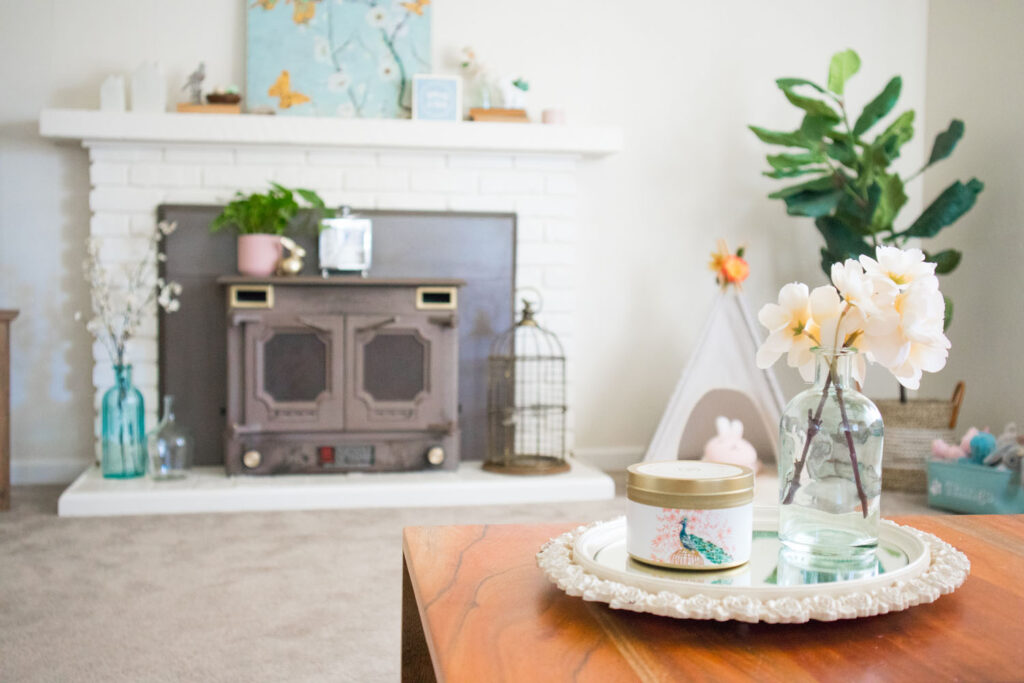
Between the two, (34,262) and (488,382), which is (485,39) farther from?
(34,262)

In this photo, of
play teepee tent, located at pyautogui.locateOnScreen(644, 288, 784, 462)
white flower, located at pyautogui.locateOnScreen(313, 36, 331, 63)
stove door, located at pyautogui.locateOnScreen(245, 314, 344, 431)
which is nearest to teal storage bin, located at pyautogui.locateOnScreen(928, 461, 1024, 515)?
play teepee tent, located at pyautogui.locateOnScreen(644, 288, 784, 462)

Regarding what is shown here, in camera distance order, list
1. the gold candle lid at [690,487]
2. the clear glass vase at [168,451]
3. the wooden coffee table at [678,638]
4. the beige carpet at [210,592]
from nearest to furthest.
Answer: the wooden coffee table at [678,638] → the gold candle lid at [690,487] → the beige carpet at [210,592] → the clear glass vase at [168,451]

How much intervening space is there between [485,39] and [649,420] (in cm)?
173

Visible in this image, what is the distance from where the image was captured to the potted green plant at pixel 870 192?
3447 millimetres

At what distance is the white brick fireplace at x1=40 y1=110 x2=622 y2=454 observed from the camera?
344 centimetres

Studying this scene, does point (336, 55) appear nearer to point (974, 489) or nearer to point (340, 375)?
point (340, 375)

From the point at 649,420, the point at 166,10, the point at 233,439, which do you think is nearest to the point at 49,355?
the point at 233,439

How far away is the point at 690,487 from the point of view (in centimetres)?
94

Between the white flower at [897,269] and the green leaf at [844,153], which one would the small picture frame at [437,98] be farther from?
the white flower at [897,269]

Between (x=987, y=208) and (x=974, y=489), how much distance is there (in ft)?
4.28

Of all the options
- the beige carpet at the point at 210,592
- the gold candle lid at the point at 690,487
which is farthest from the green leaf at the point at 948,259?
the gold candle lid at the point at 690,487

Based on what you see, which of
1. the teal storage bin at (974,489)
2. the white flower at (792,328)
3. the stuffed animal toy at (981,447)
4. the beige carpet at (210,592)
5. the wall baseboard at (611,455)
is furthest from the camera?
the wall baseboard at (611,455)

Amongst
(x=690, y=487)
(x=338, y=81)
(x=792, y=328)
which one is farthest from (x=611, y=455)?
(x=690, y=487)

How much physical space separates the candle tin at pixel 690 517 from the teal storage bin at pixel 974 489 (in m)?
2.37
